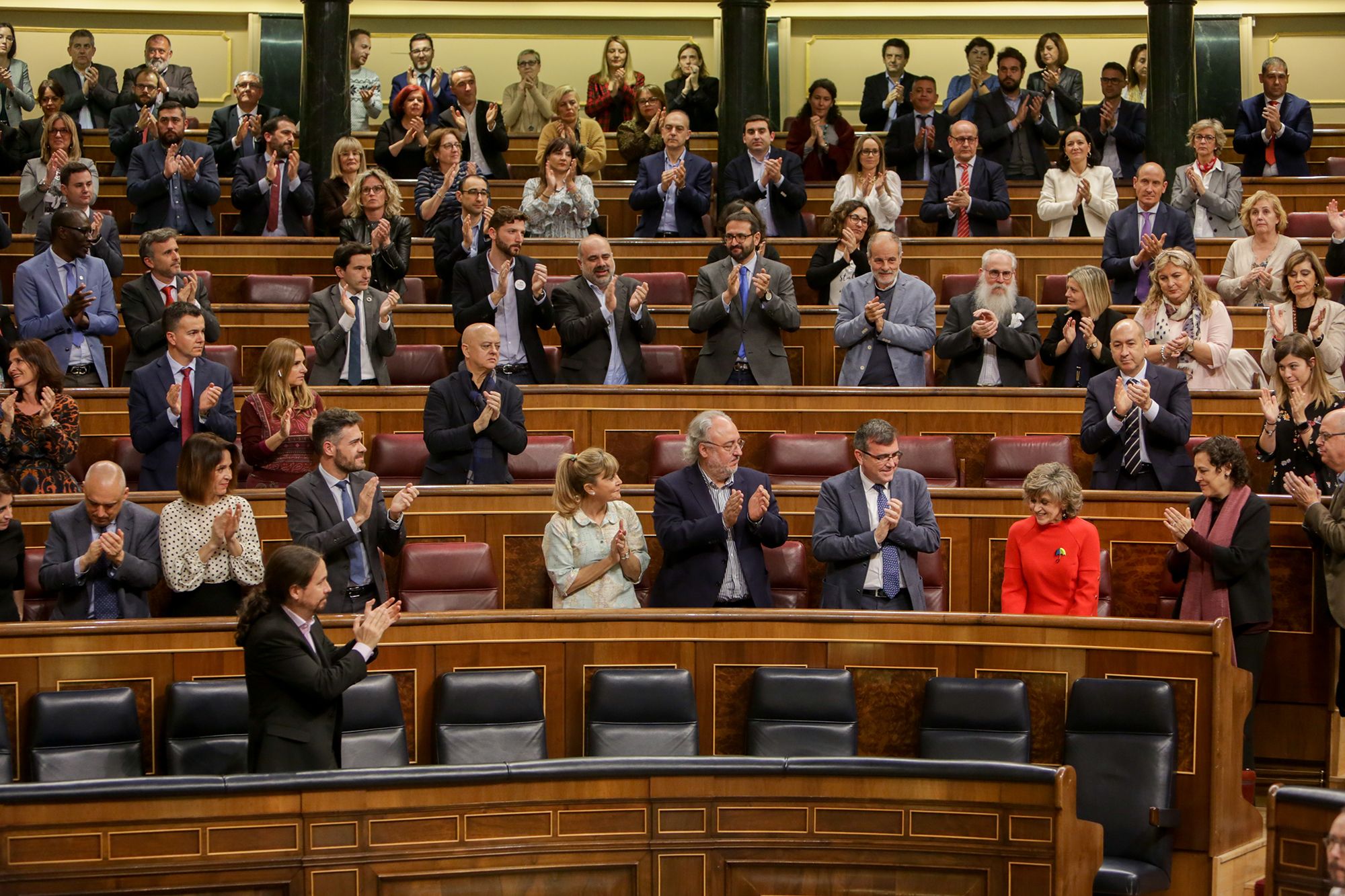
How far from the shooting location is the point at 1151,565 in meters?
5.57

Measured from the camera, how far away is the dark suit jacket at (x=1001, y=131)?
29.2 feet

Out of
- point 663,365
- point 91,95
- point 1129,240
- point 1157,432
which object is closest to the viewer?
point 1157,432

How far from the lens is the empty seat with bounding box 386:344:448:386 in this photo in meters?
6.95

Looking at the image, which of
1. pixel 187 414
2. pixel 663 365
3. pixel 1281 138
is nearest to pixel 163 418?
pixel 187 414

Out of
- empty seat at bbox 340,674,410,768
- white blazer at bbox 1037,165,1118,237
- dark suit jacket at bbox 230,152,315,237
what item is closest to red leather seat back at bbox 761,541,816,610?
empty seat at bbox 340,674,410,768

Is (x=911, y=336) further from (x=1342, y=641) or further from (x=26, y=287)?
(x=26, y=287)

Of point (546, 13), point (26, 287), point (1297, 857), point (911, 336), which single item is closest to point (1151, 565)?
point (911, 336)

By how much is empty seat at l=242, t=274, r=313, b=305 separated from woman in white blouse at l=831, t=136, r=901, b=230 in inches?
92.9

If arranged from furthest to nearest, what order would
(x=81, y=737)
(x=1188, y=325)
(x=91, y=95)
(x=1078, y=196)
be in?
(x=91, y=95) < (x=1078, y=196) < (x=1188, y=325) < (x=81, y=737)

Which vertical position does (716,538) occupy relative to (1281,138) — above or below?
below

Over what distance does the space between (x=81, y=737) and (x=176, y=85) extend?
635 centimetres

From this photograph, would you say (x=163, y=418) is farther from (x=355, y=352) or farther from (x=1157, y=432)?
(x=1157, y=432)

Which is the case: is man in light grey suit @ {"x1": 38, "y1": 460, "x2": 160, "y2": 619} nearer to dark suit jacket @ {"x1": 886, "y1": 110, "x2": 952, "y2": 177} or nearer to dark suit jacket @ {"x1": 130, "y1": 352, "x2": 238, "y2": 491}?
dark suit jacket @ {"x1": 130, "y1": 352, "x2": 238, "y2": 491}

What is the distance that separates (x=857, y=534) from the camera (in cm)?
524
